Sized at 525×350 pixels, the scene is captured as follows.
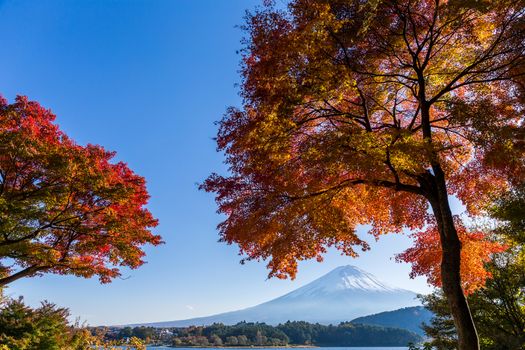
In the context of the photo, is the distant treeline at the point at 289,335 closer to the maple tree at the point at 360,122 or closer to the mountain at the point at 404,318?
the mountain at the point at 404,318

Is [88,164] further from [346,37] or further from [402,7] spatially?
[402,7]

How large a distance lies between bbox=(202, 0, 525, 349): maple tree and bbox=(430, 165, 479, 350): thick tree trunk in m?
0.02

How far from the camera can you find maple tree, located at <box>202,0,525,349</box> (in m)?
6.48

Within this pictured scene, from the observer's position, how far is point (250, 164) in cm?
793

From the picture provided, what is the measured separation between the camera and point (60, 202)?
10.2 meters

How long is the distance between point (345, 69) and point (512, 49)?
324 cm

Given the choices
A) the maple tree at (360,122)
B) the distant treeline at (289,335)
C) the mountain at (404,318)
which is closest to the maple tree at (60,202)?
the maple tree at (360,122)

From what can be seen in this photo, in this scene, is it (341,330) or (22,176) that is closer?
(22,176)

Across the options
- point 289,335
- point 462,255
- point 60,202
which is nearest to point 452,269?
point 462,255

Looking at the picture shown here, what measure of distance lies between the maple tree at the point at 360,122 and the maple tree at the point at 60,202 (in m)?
3.67

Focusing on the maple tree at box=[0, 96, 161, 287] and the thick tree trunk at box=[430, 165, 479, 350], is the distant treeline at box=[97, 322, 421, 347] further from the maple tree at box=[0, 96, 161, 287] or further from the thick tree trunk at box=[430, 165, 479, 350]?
the thick tree trunk at box=[430, 165, 479, 350]

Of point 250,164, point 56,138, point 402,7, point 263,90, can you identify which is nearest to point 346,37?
point 402,7

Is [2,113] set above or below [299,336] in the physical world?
above

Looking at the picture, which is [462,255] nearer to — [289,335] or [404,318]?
[289,335]
